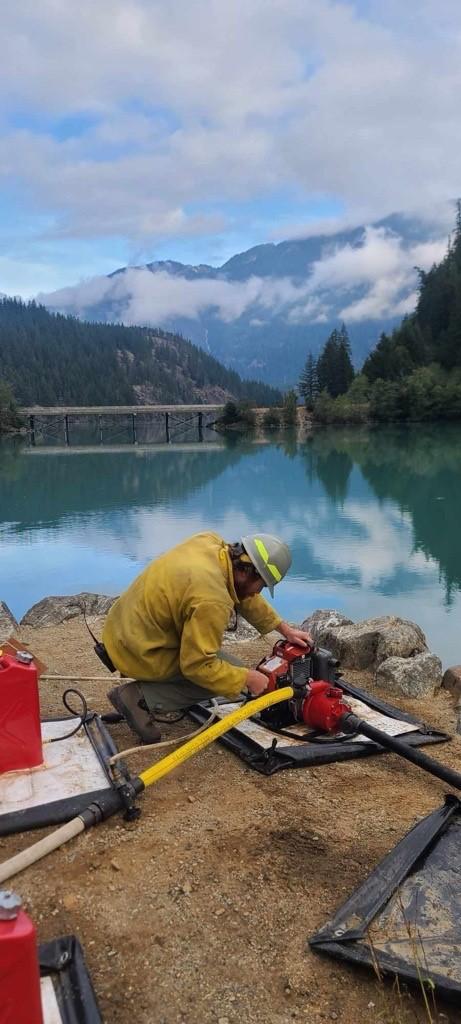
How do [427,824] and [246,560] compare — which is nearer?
[427,824]

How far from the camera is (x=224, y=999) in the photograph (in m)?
2.72

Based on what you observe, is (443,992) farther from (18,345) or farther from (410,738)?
(18,345)

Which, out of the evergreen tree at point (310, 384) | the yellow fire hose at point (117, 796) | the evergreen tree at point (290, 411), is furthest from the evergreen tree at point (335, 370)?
the yellow fire hose at point (117, 796)

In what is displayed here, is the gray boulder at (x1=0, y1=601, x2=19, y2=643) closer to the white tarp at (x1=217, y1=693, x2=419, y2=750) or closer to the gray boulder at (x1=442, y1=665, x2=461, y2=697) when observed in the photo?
the white tarp at (x1=217, y1=693, x2=419, y2=750)

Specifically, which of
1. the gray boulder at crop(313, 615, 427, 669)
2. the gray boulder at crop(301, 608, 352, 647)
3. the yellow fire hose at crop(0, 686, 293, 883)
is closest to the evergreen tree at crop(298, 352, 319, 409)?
the gray boulder at crop(301, 608, 352, 647)

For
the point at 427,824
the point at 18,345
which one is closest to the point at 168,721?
the point at 427,824

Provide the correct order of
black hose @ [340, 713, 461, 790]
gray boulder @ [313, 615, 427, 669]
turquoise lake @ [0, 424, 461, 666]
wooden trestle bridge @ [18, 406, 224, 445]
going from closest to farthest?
black hose @ [340, 713, 461, 790], gray boulder @ [313, 615, 427, 669], turquoise lake @ [0, 424, 461, 666], wooden trestle bridge @ [18, 406, 224, 445]

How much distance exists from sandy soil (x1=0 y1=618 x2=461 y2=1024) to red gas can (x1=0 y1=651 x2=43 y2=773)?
0.55 meters

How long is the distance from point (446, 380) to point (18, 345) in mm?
122852

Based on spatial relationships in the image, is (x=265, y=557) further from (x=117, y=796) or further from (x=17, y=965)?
(x=17, y=965)

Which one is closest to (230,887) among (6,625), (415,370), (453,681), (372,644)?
(453,681)

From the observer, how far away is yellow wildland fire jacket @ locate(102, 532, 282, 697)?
4.22m

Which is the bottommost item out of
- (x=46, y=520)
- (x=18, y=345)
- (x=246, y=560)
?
(x=46, y=520)

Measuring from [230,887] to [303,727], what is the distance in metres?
1.70
